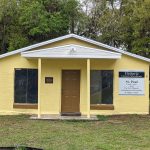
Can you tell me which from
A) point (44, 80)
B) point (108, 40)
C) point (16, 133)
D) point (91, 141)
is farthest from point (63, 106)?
point (108, 40)

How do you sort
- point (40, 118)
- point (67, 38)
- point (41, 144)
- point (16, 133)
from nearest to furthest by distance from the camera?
1. point (41, 144)
2. point (16, 133)
3. point (40, 118)
4. point (67, 38)

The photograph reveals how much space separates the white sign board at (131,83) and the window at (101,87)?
54 centimetres

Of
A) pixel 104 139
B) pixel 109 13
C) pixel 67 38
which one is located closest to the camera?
pixel 104 139

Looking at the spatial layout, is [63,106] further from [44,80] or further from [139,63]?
[139,63]

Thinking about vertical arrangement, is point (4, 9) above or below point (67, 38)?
above

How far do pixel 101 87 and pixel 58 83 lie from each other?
2.11 meters

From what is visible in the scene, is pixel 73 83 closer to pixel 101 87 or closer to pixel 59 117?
pixel 101 87

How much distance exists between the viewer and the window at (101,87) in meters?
21.7

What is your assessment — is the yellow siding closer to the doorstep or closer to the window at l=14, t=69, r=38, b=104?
the window at l=14, t=69, r=38, b=104

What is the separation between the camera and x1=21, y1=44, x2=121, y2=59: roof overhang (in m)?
20.3

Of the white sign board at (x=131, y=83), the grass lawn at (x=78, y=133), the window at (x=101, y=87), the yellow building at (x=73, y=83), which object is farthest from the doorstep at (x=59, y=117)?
the white sign board at (x=131, y=83)

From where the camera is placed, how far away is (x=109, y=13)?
36875 mm

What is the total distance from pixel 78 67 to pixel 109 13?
16059 millimetres

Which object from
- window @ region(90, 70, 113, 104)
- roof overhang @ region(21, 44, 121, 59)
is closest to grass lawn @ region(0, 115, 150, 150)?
window @ region(90, 70, 113, 104)
